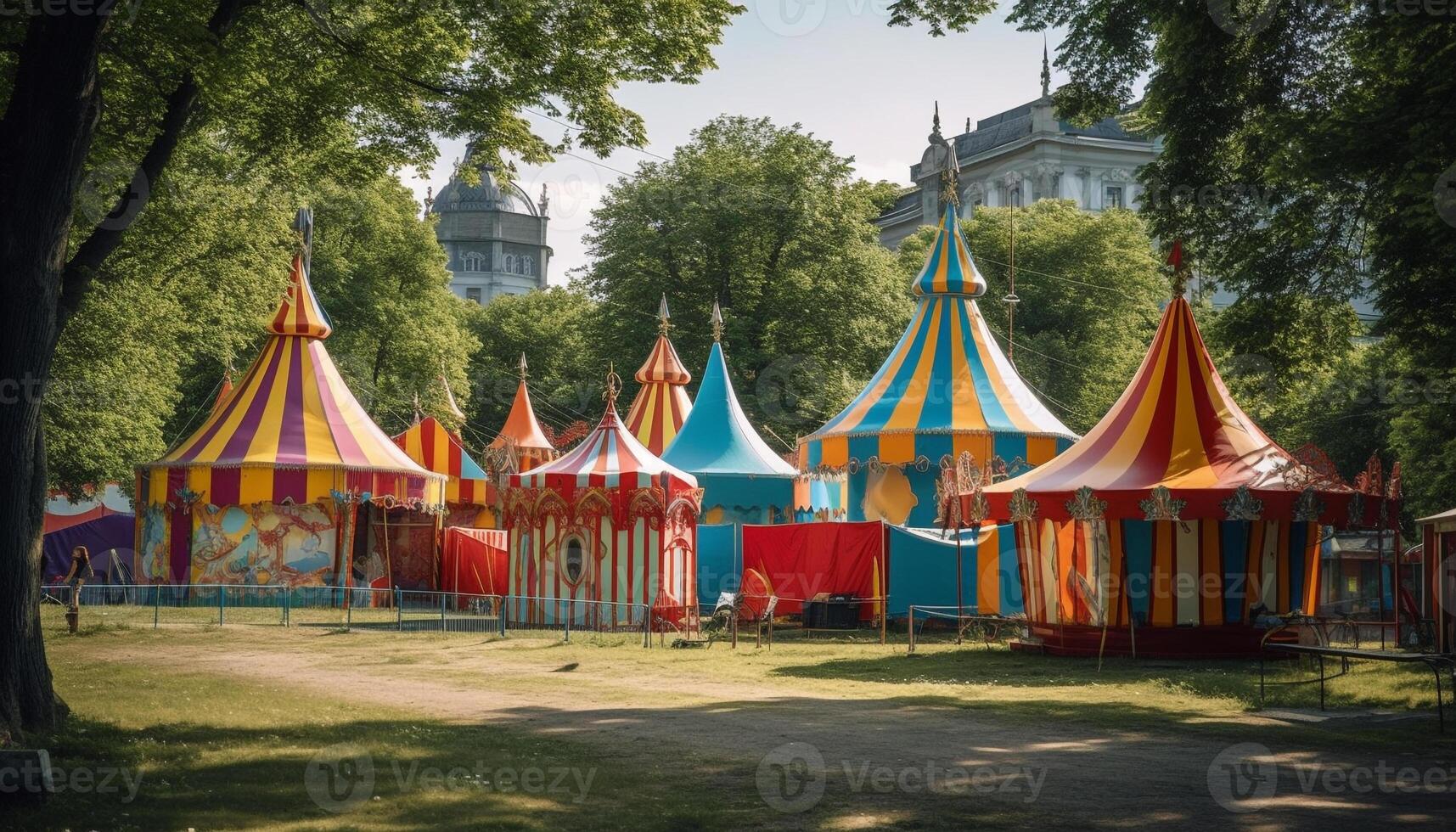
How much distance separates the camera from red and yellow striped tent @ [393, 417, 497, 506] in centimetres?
3359

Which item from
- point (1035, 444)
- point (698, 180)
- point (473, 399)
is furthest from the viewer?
point (473, 399)

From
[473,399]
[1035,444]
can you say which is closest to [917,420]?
[1035,444]

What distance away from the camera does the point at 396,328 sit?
142 feet

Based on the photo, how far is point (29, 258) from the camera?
1003cm

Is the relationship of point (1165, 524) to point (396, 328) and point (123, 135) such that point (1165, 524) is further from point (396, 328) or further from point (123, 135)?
point (396, 328)

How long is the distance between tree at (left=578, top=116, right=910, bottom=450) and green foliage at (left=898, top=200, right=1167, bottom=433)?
7806 mm

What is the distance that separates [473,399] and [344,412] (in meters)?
27.1

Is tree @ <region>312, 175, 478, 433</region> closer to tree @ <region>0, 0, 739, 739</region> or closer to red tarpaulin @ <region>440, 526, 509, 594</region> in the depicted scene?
red tarpaulin @ <region>440, 526, 509, 594</region>

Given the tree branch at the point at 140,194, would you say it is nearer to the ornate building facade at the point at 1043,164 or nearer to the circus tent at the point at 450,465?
the circus tent at the point at 450,465

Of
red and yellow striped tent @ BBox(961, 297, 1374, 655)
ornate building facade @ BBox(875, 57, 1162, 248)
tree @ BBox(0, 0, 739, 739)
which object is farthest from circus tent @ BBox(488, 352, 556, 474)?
ornate building facade @ BBox(875, 57, 1162, 248)

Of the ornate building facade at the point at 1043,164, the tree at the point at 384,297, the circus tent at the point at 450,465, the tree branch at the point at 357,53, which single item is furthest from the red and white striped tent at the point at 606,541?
the ornate building facade at the point at 1043,164

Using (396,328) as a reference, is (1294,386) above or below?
below

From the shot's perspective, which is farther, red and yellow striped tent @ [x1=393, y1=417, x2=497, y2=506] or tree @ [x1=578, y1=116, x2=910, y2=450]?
tree @ [x1=578, y1=116, x2=910, y2=450]

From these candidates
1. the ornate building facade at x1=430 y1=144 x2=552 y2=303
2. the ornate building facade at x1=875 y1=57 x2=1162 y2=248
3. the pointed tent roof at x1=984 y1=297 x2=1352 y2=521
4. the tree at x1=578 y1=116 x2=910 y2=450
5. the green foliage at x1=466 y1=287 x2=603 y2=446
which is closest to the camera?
the pointed tent roof at x1=984 y1=297 x2=1352 y2=521
